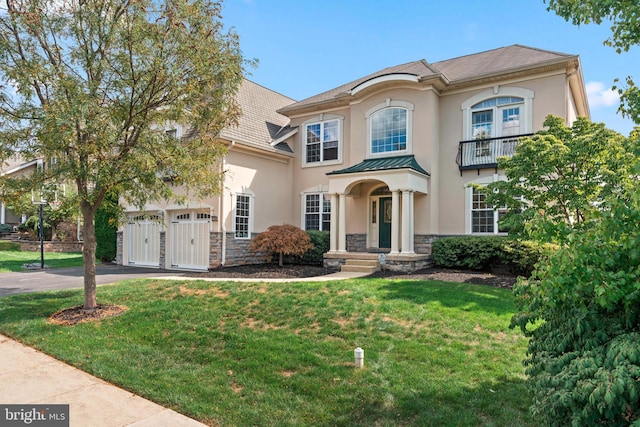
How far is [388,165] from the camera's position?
47.1 feet

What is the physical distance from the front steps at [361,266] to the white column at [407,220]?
111 centimetres

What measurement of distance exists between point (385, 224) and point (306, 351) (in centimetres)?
1082

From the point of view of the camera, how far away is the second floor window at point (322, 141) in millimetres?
17562

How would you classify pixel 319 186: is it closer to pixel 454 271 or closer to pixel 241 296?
pixel 454 271

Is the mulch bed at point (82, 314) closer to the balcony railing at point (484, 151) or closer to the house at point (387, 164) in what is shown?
the house at point (387, 164)

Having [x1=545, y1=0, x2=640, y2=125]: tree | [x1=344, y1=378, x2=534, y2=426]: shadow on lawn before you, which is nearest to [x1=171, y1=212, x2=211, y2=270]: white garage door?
[x1=344, y1=378, x2=534, y2=426]: shadow on lawn

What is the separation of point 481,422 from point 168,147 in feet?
24.2

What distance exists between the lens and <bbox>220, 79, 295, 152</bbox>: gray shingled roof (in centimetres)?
1590

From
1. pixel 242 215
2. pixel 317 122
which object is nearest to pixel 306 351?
pixel 242 215

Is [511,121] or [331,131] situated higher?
[331,131]

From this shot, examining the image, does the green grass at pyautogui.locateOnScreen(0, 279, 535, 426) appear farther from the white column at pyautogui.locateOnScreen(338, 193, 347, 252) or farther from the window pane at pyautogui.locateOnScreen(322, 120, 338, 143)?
the window pane at pyautogui.locateOnScreen(322, 120, 338, 143)

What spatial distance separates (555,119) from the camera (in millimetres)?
10555

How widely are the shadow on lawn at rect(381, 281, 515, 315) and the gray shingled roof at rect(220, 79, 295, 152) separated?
8875 millimetres

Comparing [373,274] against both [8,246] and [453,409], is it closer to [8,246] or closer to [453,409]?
[453,409]
